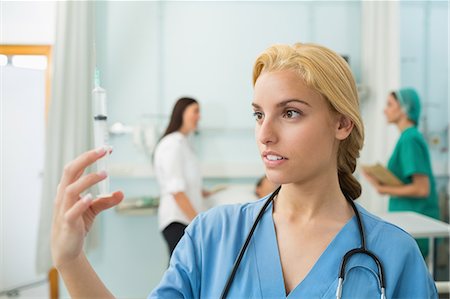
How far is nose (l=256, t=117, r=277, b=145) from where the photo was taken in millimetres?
675

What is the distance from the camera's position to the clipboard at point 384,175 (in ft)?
5.90

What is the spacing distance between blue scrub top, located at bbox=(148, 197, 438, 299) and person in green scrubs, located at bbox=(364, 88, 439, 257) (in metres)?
1.13

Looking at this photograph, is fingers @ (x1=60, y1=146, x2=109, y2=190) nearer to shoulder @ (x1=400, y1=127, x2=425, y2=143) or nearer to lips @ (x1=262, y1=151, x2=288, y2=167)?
lips @ (x1=262, y1=151, x2=288, y2=167)

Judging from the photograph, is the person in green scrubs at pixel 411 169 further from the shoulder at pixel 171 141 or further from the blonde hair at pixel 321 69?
the blonde hair at pixel 321 69

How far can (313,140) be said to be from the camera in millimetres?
703

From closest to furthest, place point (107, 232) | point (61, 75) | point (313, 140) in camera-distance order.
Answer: point (313, 140)
point (61, 75)
point (107, 232)

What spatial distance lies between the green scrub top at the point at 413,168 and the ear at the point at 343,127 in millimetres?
1167

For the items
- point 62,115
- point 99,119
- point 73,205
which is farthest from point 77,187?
point 62,115

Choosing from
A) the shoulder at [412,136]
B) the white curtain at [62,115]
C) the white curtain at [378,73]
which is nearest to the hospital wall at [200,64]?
the white curtain at [378,73]

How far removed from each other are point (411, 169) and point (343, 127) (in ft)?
3.85

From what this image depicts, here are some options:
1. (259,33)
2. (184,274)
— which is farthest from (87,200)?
(259,33)

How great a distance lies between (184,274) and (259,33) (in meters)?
1.67

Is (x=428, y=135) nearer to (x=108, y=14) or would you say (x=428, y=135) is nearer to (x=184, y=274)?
(x=108, y=14)

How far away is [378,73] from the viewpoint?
7.56 feet
